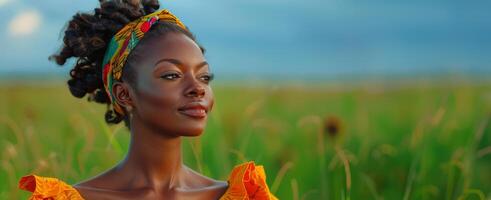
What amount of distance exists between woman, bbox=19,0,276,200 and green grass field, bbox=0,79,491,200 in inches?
21.9

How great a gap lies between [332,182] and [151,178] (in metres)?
1.24

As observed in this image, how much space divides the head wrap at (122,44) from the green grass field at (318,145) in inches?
25.3

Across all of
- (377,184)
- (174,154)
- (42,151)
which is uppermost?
(174,154)

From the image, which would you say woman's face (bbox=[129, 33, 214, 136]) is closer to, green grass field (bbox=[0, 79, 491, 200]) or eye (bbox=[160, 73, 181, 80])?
eye (bbox=[160, 73, 181, 80])

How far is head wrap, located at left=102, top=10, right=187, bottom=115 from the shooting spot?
240cm

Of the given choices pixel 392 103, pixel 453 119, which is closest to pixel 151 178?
pixel 453 119

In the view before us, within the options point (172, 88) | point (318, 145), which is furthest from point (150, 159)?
point (318, 145)

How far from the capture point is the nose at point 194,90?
2275mm

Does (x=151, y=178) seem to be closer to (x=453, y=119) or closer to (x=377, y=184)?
(x=377, y=184)

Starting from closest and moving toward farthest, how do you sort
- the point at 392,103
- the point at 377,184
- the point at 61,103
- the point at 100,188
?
the point at 100,188 < the point at 377,184 < the point at 392,103 < the point at 61,103

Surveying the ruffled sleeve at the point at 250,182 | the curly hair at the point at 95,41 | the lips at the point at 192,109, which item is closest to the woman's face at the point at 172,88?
the lips at the point at 192,109

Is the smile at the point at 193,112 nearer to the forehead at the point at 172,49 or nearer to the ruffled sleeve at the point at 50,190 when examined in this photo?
the forehead at the point at 172,49

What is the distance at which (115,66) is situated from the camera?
2420mm

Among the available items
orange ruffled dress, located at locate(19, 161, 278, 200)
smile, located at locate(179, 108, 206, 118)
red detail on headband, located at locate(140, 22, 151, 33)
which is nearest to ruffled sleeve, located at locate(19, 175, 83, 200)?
orange ruffled dress, located at locate(19, 161, 278, 200)
